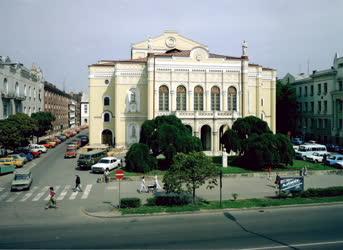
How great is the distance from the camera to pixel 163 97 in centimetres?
5625

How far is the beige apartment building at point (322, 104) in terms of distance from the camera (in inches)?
2463

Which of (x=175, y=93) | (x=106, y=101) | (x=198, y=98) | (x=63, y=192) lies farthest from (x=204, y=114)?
(x=63, y=192)

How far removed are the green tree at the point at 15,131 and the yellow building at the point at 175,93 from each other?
12237 millimetres

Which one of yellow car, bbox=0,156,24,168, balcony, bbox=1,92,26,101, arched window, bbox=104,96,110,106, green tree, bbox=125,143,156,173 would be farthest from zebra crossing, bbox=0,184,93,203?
arched window, bbox=104,96,110,106

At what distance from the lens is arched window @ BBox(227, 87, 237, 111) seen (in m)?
57.9

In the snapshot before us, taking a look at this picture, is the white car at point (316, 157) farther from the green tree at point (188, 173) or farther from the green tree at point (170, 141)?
the green tree at point (188, 173)

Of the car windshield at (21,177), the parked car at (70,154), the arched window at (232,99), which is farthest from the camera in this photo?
the arched window at (232,99)

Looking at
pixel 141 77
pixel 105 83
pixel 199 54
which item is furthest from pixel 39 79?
pixel 199 54

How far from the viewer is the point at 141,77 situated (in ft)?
190

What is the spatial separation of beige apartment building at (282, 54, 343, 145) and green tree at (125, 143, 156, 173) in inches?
1525

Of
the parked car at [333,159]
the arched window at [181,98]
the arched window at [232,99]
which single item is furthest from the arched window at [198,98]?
the parked car at [333,159]

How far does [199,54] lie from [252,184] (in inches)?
1140

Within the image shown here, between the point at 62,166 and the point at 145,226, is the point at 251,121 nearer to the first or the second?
the point at 62,166

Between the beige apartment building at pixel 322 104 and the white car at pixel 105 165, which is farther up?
the beige apartment building at pixel 322 104
